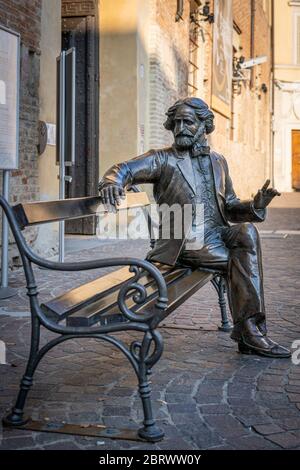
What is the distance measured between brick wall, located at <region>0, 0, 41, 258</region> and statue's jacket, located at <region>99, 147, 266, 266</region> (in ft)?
11.1

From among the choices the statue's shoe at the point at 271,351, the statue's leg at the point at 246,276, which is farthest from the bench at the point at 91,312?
the statue's shoe at the point at 271,351

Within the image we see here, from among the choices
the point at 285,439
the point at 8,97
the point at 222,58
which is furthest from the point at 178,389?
the point at 222,58

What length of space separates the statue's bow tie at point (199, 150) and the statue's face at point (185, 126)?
39 millimetres

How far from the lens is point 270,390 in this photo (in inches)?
132

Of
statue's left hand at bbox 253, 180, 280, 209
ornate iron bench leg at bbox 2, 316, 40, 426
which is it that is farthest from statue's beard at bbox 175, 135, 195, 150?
ornate iron bench leg at bbox 2, 316, 40, 426

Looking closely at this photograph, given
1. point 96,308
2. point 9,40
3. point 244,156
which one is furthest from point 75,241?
point 244,156

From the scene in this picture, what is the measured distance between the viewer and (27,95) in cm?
755

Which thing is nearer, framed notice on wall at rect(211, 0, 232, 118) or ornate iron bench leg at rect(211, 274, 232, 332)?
ornate iron bench leg at rect(211, 274, 232, 332)

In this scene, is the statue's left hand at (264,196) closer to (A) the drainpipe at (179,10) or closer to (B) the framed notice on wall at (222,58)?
(A) the drainpipe at (179,10)

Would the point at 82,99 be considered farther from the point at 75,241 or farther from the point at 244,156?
the point at 244,156

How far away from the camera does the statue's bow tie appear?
13.4 feet

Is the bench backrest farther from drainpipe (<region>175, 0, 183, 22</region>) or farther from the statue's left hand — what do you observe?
drainpipe (<region>175, 0, 183, 22</region>)

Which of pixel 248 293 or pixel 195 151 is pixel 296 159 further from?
pixel 248 293
